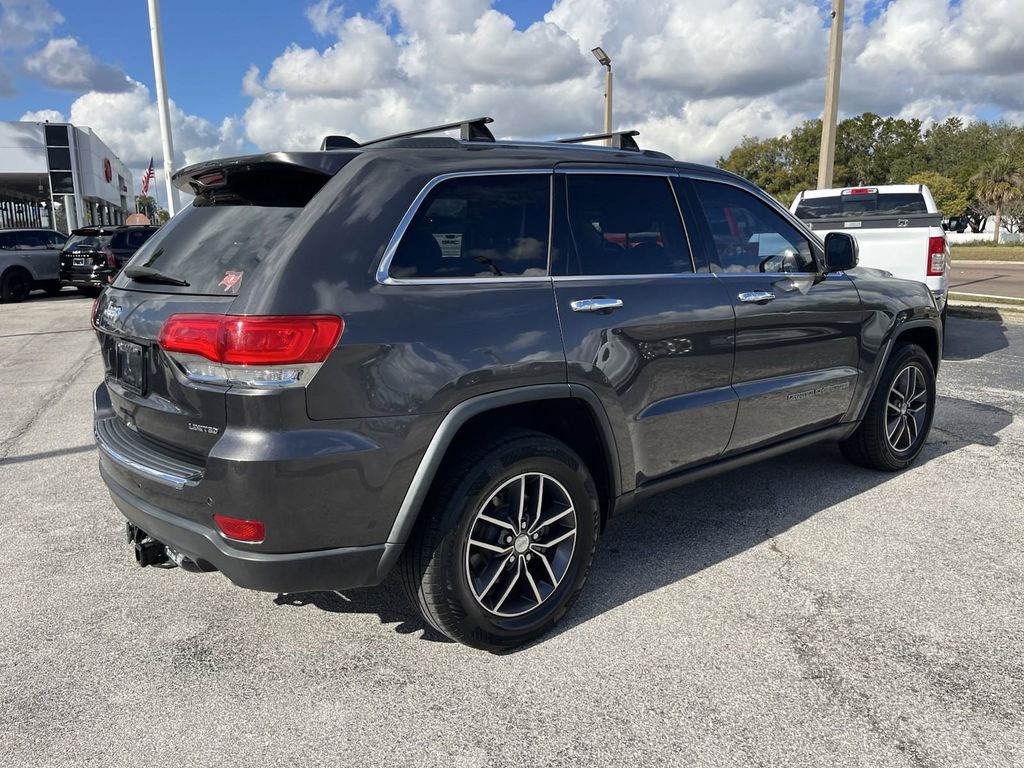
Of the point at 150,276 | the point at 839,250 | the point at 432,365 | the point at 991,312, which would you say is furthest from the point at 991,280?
the point at 150,276

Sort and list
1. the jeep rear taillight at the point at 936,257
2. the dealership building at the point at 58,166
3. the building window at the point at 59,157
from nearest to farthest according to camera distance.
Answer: the jeep rear taillight at the point at 936,257 → the dealership building at the point at 58,166 → the building window at the point at 59,157

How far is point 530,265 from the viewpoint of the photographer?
10.1 feet

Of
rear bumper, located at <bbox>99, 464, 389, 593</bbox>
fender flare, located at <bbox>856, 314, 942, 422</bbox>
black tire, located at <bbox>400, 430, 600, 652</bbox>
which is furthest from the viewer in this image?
fender flare, located at <bbox>856, 314, 942, 422</bbox>

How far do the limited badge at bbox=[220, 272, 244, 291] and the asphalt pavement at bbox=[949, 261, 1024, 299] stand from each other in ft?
52.9

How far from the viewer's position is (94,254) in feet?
60.8

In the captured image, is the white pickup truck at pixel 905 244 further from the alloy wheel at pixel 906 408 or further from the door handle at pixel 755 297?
the door handle at pixel 755 297

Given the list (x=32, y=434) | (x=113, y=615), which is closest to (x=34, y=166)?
(x=32, y=434)

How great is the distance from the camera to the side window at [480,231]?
9.16 feet

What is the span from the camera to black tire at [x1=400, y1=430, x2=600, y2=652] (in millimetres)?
2826

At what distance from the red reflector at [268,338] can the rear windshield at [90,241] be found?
18.5 meters

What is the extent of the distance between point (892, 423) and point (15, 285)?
20.3 meters

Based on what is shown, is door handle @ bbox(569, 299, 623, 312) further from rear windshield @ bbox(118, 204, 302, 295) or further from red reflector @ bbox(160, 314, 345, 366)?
rear windshield @ bbox(118, 204, 302, 295)

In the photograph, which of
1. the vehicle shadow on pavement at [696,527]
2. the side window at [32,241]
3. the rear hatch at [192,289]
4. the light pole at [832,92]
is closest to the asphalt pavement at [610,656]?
the vehicle shadow on pavement at [696,527]

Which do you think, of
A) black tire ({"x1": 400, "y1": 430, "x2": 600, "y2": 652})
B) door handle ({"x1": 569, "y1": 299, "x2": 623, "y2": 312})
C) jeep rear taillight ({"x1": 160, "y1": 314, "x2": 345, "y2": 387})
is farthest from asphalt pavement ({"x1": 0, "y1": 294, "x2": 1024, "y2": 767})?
door handle ({"x1": 569, "y1": 299, "x2": 623, "y2": 312})
